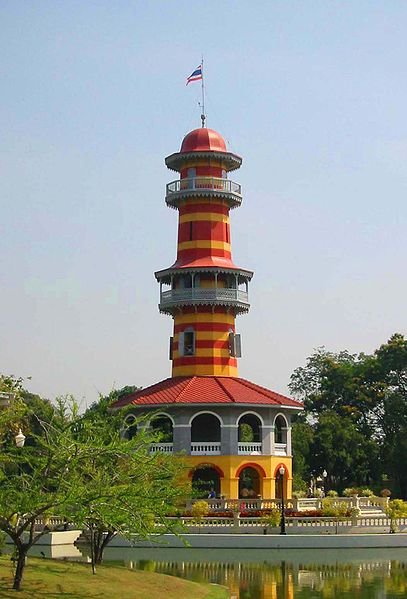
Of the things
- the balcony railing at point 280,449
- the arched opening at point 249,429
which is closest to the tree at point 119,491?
the balcony railing at point 280,449

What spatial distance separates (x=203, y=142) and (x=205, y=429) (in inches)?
634

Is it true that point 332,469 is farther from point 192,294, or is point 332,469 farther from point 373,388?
point 192,294

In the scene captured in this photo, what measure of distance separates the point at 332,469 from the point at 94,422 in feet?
145

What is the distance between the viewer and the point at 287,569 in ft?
115

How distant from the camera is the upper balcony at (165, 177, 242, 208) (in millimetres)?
58594

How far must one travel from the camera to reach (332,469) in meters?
70.2

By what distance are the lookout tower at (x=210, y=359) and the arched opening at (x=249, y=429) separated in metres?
0.29

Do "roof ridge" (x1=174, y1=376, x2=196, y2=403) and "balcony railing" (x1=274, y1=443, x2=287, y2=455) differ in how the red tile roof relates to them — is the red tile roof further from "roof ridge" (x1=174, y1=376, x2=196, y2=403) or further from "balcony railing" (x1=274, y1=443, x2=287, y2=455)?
"balcony railing" (x1=274, y1=443, x2=287, y2=455)

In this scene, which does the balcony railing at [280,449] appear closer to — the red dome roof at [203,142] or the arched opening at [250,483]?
the arched opening at [250,483]

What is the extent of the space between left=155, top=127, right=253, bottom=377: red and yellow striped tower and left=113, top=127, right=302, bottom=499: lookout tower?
55 millimetres

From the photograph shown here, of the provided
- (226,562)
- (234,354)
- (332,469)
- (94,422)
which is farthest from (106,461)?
(332,469)

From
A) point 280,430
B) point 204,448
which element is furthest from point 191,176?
point 204,448

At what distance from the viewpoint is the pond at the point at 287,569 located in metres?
29.2

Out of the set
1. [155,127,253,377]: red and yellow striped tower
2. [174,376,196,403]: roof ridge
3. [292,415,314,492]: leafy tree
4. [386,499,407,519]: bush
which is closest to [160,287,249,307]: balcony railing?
[155,127,253,377]: red and yellow striped tower
